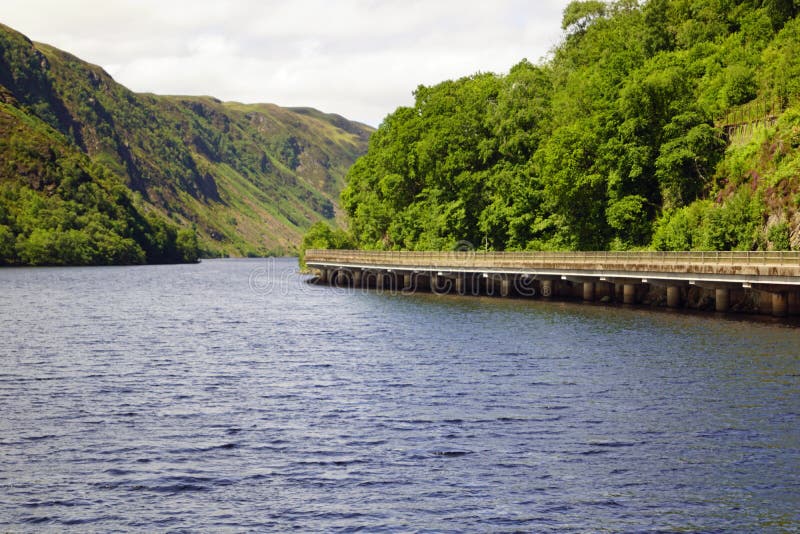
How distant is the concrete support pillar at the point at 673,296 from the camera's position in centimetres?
6719

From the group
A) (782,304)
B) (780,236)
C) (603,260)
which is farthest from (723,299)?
(603,260)

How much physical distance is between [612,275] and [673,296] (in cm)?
521

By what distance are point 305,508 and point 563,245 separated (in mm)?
71554

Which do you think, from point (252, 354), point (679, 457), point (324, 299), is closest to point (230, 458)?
point (679, 457)

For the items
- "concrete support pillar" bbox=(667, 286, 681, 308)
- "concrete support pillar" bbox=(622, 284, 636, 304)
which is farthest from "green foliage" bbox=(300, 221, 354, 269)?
"concrete support pillar" bbox=(667, 286, 681, 308)

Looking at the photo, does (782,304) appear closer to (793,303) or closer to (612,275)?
(793,303)

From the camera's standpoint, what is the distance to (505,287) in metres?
87.3

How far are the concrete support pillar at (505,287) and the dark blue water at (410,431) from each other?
30.4 m

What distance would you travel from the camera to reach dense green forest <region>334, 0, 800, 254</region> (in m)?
75.1

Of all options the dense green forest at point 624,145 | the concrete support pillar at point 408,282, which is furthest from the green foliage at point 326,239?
the concrete support pillar at point 408,282

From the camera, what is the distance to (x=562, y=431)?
28.2m

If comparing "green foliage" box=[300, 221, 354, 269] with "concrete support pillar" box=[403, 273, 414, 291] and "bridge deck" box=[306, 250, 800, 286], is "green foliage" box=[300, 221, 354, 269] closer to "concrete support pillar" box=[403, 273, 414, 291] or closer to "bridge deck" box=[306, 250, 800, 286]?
"bridge deck" box=[306, 250, 800, 286]

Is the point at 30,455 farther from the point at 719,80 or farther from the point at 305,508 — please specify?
the point at 719,80

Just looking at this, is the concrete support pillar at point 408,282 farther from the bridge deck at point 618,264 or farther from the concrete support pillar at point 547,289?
the concrete support pillar at point 547,289
